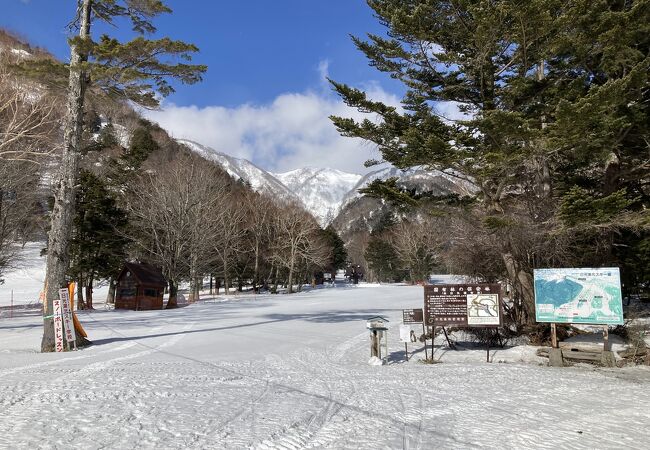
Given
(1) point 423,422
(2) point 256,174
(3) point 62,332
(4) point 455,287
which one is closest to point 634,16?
(4) point 455,287

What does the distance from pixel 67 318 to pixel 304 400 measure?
7529 mm

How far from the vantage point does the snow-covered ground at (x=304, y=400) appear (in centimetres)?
442

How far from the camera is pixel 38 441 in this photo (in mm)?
3979

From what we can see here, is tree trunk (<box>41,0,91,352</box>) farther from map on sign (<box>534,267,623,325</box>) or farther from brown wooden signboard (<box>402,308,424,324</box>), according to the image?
map on sign (<box>534,267,623,325</box>)

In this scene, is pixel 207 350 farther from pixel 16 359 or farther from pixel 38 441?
pixel 38 441

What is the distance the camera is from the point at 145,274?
2816cm

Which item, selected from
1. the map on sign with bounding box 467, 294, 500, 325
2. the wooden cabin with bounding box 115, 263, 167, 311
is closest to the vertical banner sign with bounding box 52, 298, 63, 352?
the map on sign with bounding box 467, 294, 500, 325

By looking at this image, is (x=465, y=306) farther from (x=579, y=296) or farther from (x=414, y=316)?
(x=414, y=316)

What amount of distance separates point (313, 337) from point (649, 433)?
9.10 m

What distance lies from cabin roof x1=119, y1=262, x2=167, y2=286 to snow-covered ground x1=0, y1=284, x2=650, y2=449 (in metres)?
17.3

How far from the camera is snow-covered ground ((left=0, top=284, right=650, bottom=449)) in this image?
4.42 meters

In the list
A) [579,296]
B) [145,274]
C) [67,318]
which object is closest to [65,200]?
[67,318]

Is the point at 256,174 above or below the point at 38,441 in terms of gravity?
above

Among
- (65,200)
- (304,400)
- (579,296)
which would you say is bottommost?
(304,400)
